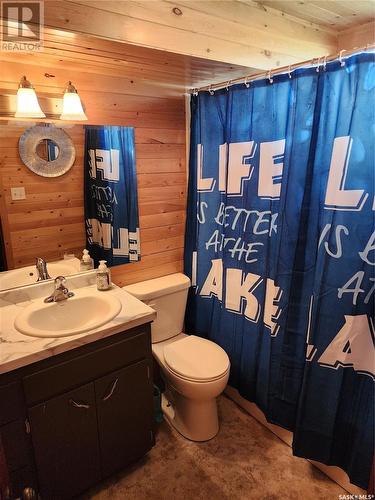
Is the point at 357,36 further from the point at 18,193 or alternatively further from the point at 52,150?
the point at 18,193

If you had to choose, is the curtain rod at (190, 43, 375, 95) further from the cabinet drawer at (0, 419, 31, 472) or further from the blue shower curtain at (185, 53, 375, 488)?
the cabinet drawer at (0, 419, 31, 472)

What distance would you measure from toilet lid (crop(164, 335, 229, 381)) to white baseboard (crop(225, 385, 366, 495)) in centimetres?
48

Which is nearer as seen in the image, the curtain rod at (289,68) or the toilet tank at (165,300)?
the curtain rod at (289,68)

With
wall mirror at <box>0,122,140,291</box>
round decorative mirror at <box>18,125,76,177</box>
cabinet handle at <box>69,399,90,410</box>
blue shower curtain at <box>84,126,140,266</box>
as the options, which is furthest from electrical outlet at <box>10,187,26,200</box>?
cabinet handle at <box>69,399,90,410</box>

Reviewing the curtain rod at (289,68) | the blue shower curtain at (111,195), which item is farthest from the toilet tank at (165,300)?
the curtain rod at (289,68)

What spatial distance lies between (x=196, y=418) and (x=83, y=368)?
85 centimetres

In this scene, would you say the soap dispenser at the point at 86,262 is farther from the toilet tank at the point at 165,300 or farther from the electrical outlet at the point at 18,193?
the electrical outlet at the point at 18,193

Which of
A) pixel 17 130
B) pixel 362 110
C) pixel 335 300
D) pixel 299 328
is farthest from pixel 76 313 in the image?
pixel 362 110

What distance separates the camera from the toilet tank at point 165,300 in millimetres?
2020

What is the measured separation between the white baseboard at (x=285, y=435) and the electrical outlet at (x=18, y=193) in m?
1.80

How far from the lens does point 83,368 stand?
1.37m

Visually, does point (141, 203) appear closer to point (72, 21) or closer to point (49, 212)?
point (49, 212)

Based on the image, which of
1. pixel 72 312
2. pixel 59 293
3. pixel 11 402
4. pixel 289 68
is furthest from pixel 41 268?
pixel 289 68

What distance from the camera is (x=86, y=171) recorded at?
1755 millimetres
